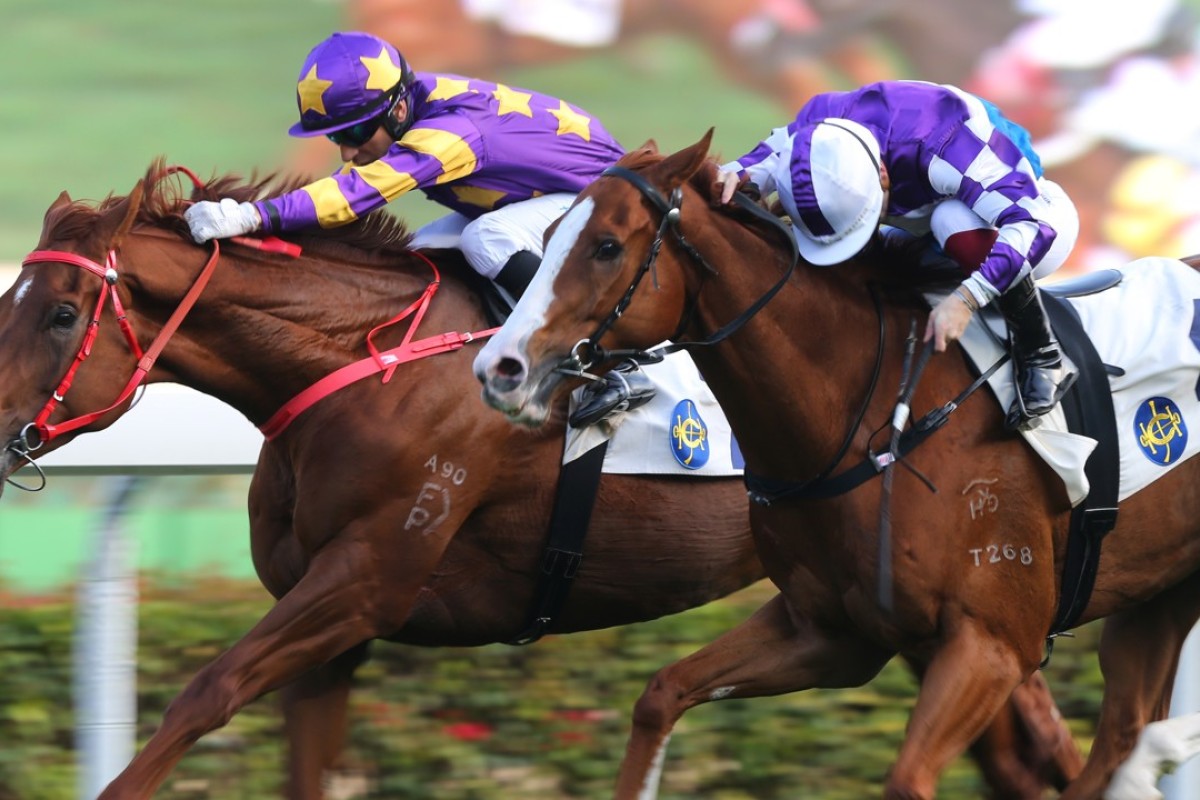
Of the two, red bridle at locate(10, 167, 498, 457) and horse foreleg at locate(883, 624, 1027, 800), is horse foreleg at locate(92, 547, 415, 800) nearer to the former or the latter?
red bridle at locate(10, 167, 498, 457)

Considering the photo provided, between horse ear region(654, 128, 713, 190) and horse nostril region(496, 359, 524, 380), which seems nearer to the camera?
horse nostril region(496, 359, 524, 380)

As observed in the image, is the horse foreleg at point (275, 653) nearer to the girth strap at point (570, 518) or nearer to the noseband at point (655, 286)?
the girth strap at point (570, 518)

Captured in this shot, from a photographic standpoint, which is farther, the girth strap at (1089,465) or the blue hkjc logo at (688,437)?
the blue hkjc logo at (688,437)

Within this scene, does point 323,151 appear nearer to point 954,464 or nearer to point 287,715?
point 287,715

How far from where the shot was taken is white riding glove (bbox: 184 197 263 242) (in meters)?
4.19

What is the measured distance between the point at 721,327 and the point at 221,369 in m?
1.25

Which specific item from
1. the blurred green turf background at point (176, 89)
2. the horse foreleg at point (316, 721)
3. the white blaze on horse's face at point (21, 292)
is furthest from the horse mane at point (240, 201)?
the blurred green turf background at point (176, 89)

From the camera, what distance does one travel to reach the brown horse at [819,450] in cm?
349

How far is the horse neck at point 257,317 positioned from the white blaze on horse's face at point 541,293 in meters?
0.93

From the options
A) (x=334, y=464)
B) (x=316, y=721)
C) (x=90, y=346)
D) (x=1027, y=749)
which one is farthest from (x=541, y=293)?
(x=1027, y=749)

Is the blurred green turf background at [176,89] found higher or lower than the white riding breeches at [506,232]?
higher

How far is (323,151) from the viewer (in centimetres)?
734

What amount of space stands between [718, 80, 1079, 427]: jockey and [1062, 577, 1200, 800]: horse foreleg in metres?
0.95

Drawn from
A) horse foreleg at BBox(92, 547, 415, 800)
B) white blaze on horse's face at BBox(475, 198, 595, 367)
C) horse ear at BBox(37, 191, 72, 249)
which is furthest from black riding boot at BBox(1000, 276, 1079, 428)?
horse ear at BBox(37, 191, 72, 249)
